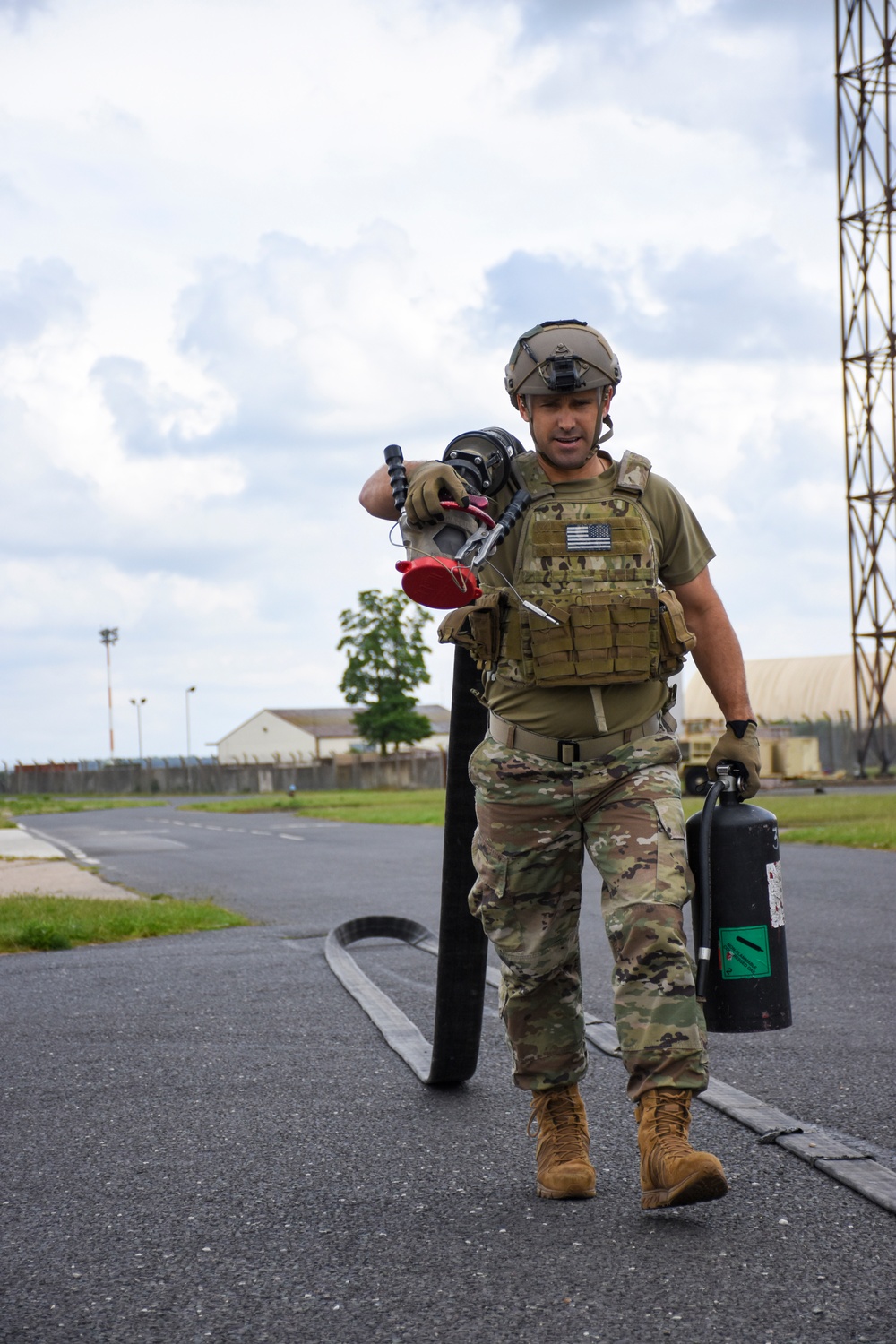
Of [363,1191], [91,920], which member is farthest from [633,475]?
[91,920]

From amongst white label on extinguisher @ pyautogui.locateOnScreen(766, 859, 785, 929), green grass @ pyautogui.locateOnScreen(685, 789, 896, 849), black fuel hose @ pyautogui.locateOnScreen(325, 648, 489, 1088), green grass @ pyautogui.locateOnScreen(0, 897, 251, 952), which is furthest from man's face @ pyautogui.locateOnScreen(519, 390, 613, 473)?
green grass @ pyautogui.locateOnScreen(685, 789, 896, 849)

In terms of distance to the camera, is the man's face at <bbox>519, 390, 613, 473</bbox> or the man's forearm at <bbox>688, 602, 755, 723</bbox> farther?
the man's forearm at <bbox>688, 602, 755, 723</bbox>

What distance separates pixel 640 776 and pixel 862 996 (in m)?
2.95

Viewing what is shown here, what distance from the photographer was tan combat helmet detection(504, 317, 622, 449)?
3395 mm

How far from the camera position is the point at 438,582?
114 inches

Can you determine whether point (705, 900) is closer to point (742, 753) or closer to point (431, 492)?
point (742, 753)

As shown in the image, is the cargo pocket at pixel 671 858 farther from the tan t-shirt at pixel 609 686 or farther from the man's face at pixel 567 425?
the man's face at pixel 567 425

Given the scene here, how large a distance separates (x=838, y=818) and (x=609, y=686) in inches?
635

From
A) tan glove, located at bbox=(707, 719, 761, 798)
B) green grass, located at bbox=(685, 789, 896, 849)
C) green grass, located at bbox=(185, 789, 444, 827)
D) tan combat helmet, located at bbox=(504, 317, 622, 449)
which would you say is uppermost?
tan combat helmet, located at bbox=(504, 317, 622, 449)

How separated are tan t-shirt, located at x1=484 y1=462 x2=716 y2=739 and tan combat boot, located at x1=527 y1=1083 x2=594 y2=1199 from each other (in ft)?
2.91

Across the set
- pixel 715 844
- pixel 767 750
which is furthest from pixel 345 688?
pixel 715 844

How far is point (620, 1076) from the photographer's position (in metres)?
4.41

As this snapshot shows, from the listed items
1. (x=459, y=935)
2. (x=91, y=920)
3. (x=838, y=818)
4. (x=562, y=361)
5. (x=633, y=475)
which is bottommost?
(x=838, y=818)

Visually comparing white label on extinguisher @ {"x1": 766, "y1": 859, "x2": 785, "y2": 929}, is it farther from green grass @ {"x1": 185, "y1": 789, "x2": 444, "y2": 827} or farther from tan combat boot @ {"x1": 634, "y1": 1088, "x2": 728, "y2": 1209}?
green grass @ {"x1": 185, "y1": 789, "x2": 444, "y2": 827}
